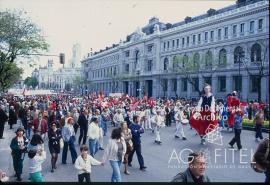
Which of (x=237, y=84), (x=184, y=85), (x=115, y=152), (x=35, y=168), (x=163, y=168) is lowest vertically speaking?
(x=163, y=168)

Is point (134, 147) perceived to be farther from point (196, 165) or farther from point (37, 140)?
point (196, 165)

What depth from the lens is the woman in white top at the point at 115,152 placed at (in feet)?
26.0

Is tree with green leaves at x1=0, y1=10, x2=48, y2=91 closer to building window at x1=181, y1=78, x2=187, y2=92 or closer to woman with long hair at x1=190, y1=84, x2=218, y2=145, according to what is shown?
woman with long hair at x1=190, y1=84, x2=218, y2=145

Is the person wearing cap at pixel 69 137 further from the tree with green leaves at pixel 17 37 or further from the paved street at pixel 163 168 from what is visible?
the tree with green leaves at pixel 17 37

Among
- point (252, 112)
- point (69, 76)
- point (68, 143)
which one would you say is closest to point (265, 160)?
point (68, 143)

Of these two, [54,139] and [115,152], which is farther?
[54,139]

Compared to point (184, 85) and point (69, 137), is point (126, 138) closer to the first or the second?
point (69, 137)

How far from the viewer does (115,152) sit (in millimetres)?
8188

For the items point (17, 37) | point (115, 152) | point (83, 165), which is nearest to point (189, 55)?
point (17, 37)

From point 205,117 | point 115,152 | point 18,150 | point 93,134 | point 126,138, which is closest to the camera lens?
point 115,152

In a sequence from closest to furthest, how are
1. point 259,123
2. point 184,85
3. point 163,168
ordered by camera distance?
point 163,168 → point 259,123 → point 184,85

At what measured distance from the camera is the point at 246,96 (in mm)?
17781

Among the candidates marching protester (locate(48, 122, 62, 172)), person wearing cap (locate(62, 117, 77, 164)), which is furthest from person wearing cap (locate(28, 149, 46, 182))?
person wearing cap (locate(62, 117, 77, 164))

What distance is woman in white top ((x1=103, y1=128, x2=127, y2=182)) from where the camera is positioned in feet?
26.0
